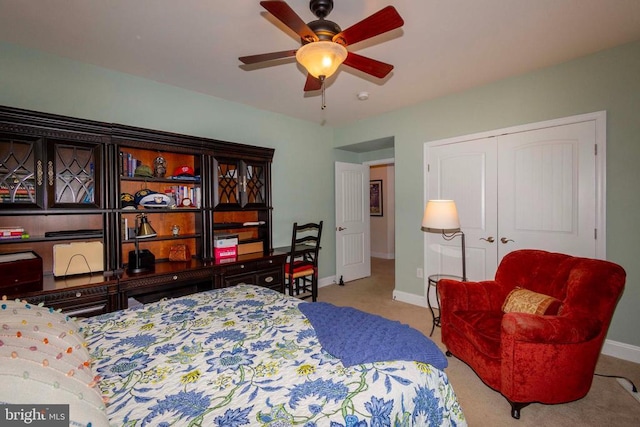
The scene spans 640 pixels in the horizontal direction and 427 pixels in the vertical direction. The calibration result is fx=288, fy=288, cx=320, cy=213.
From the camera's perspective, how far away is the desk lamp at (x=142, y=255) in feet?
8.66

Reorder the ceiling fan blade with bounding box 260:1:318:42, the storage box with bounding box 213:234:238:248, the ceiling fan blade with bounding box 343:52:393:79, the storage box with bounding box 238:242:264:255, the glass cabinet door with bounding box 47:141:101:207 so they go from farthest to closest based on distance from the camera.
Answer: the storage box with bounding box 238:242:264:255
the storage box with bounding box 213:234:238:248
the glass cabinet door with bounding box 47:141:101:207
the ceiling fan blade with bounding box 343:52:393:79
the ceiling fan blade with bounding box 260:1:318:42

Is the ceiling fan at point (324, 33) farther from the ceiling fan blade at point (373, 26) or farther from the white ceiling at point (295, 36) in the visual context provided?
the white ceiling at point (295, 36)

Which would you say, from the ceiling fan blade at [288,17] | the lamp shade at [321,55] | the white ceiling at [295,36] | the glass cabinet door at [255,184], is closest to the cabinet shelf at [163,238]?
the glass cabinet door at [255,184]

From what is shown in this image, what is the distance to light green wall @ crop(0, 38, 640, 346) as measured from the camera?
2414 millimetres

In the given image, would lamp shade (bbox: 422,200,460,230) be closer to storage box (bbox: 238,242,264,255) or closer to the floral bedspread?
the floral bedspread

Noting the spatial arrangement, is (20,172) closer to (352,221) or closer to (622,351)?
(352,221)

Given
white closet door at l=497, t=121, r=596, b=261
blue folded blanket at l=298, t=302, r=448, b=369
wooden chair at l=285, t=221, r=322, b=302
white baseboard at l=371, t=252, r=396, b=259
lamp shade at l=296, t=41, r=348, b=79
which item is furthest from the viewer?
white baseboard at l=371, t=252, r=396, b=259

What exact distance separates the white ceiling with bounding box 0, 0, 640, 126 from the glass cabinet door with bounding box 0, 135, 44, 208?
2.76ft

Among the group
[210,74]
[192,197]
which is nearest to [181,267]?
[192,197]

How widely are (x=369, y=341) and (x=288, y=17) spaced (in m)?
1.60

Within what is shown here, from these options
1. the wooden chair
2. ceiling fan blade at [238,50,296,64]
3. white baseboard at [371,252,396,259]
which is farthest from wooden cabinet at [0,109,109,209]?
white baseboard at [371,252,396,259]

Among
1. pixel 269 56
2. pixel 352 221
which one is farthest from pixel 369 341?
pixel 352 221

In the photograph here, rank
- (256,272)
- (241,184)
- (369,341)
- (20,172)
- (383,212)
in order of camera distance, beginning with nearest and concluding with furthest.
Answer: (369,341)
(20,172)
(256,272)
(241,184)
(383,212)

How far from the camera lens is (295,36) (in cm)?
214
